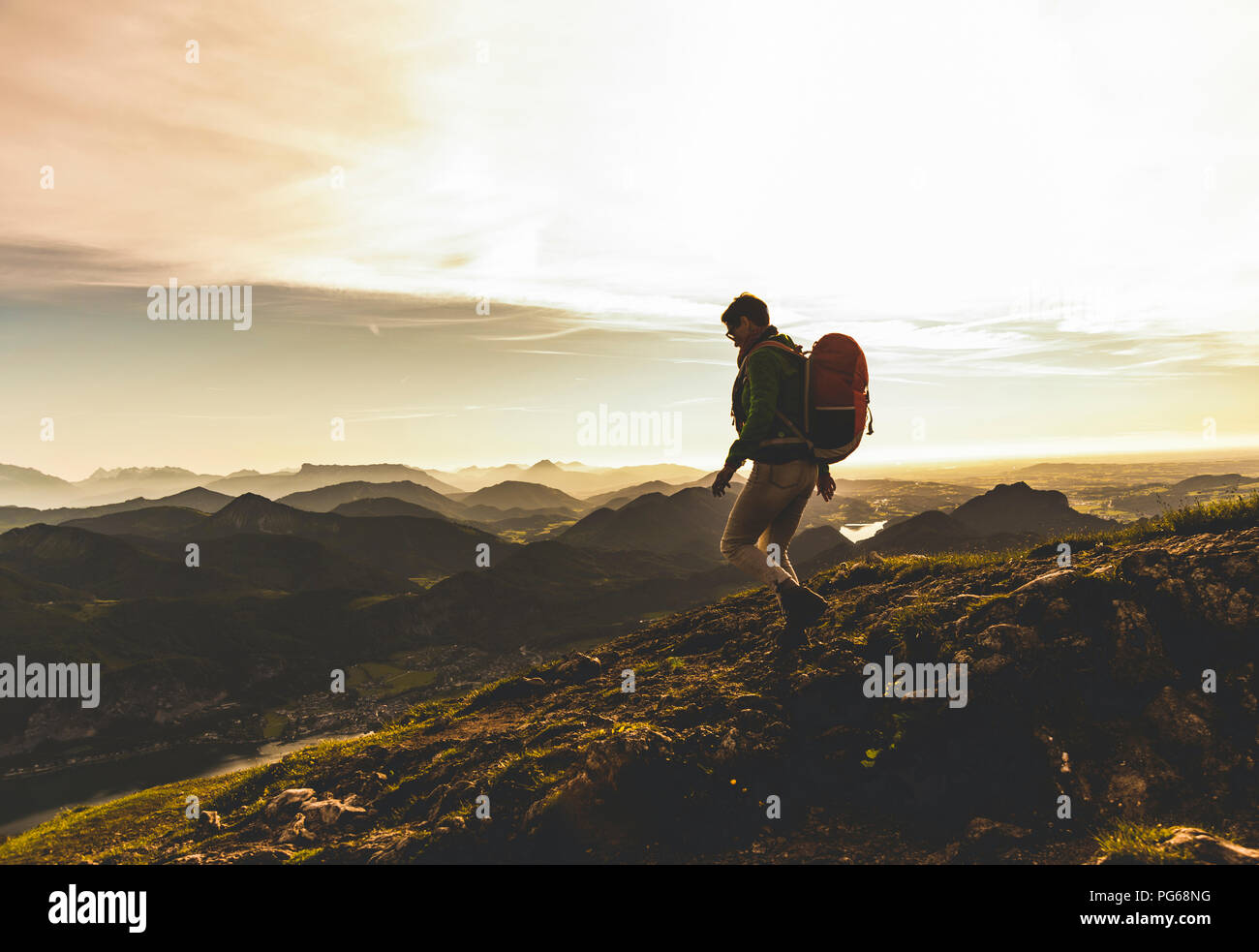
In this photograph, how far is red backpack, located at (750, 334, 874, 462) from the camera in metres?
6.21

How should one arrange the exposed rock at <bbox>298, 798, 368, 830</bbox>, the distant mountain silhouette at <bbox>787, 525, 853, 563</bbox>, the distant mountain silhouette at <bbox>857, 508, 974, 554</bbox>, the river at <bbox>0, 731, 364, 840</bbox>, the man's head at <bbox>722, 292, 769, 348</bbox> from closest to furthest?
the man's head at <bbox>722, 292, 769, 348</bbox> → the exposed rock at <bbox>298, 798, 368, 830</bbox> → the river at <bbox>0, 731, 364, 840</bbox> → the distant mountain silhouette at <bbox>857, 508, 974, 554</bbox> → the distant mountain silhouette at <bbox>787, 525, 853, 563</bbox>

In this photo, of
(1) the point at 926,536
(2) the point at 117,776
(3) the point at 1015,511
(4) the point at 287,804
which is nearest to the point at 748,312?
(4) the point at 287,804

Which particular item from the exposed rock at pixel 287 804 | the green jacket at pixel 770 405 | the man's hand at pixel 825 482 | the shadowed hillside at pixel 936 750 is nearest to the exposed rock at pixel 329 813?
the shadowed hillside at pixel 936 750

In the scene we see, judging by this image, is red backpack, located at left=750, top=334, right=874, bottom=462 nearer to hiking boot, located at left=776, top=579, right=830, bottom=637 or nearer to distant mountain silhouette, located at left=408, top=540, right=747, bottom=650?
hiking boot, located at left=776, top=579, right=830, bottom=637

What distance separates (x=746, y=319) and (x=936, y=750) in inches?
202

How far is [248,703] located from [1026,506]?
17300cm

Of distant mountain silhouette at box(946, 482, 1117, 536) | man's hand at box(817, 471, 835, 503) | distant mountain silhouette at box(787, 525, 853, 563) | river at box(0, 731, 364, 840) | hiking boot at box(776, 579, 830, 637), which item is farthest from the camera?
distant mountain silhouette at box(787, 525, 853, 563)

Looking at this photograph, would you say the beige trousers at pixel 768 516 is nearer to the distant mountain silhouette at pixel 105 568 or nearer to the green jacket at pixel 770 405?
the green jacket at pixel 770 405

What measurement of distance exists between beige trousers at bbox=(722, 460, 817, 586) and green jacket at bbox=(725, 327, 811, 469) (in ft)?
0.58

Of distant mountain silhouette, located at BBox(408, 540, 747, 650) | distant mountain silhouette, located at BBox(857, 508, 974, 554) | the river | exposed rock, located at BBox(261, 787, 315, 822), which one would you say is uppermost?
exposed rock, located at BBox(261, 787, 315, 822)

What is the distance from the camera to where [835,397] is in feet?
20.4

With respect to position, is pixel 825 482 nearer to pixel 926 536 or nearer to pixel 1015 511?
pixel 926 536

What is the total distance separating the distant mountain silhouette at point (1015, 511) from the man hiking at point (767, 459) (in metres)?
145

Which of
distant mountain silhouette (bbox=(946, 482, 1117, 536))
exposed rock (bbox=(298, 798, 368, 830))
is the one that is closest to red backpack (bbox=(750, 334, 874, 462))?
exposed rock (bbox=(298, 798, 368, 830))
